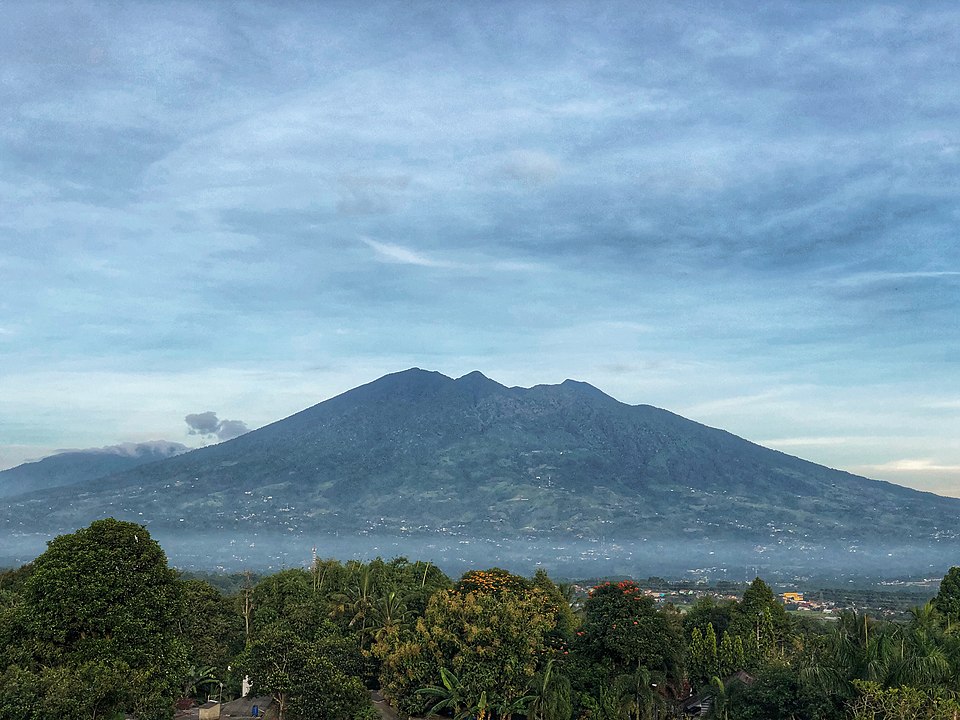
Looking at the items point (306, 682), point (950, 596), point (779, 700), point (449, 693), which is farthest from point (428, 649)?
point (950, 596)

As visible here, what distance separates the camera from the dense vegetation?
24812mm

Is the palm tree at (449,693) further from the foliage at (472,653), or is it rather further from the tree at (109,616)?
the tree at (109,616)

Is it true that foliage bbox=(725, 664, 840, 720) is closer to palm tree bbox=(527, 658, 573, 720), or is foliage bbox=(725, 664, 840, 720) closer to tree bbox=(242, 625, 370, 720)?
palm tree bbox=(527, 658, 573, 720)

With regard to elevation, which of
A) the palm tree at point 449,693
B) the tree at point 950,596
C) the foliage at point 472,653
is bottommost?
the palm tree at point 449,693

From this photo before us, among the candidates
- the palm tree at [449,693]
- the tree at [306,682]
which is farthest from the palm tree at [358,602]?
the tree at [306,682]

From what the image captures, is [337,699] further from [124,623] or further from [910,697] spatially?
[910,697]

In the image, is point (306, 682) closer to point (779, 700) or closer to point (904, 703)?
point (779, 700)

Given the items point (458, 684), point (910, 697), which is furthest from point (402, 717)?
point (910, 697)

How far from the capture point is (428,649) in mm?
34312

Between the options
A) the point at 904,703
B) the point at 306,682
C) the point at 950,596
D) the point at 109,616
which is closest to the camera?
the point at 904,703

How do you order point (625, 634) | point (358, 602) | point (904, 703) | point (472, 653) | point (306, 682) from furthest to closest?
point (358, 602) < point (625, 634) < point (472, 653) < point (306, 682) < point (904, 703)

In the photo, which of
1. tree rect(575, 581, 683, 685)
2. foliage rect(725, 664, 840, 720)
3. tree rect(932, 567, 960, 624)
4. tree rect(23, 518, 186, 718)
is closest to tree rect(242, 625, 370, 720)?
tree rect(23, 518, 186, 718)

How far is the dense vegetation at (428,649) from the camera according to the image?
977 inches

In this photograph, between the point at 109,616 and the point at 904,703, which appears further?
the point at 109,616
